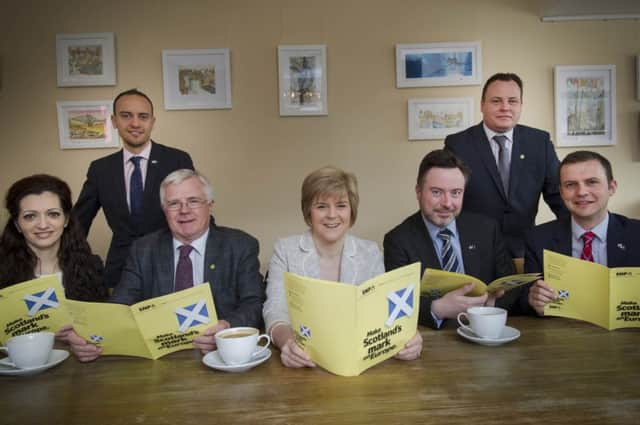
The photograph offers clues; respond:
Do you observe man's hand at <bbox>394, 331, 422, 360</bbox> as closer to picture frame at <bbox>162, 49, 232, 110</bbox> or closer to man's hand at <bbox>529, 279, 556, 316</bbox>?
man's hand at <bbox>529, 279, 556, 316</bbox>

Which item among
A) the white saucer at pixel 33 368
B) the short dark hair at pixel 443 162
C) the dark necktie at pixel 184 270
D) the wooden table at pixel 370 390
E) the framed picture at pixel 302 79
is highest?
the framed picture at pixel 302 79

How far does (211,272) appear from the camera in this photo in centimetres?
200

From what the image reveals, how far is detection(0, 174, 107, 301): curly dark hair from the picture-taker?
2.00 m

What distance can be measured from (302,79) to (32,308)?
2687 mm

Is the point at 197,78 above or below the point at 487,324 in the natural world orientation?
above

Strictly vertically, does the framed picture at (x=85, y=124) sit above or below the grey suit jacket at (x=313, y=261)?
above

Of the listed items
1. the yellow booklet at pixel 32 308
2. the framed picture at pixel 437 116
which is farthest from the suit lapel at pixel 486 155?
the yellow booklet at pixel 32 308

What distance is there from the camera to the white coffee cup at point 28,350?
128 cm

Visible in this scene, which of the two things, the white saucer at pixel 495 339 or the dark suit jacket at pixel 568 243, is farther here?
the dark suit jacket at pixel 568 243

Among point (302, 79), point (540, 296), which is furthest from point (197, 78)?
point (540, 296)

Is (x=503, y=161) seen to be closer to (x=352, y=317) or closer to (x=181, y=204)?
(x=181, y=204)

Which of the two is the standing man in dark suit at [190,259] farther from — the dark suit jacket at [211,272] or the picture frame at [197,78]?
the picture frame at [197,78]

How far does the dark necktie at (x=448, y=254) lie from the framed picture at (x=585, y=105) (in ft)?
7.35

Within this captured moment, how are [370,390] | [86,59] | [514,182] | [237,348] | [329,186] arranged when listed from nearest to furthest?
[370,390] → [237,348] → [329,186] → [514,182] → [86,59]
